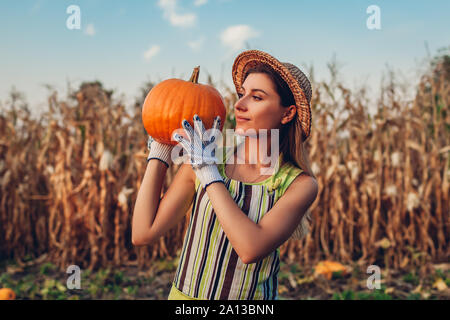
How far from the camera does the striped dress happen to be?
1.55 m

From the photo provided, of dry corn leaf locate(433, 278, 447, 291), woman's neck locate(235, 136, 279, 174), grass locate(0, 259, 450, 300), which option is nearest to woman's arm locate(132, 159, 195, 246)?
woman's neck locate(235, 136, 279, 174)

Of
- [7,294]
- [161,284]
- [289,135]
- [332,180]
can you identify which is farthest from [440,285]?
[7,294]

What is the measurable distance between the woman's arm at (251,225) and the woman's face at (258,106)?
0.32m

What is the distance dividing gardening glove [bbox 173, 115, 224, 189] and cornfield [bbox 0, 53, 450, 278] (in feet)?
11.0

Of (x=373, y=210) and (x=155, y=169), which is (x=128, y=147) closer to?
(x=373, y=210)

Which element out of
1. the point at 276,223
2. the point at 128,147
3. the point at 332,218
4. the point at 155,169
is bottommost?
the point at 332,218

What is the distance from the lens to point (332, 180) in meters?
5.03

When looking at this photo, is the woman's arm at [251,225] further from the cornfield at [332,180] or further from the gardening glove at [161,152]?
the cornfield at [332,180]

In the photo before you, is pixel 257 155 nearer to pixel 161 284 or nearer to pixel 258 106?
pixel 258 106

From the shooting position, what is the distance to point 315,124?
4.99 m

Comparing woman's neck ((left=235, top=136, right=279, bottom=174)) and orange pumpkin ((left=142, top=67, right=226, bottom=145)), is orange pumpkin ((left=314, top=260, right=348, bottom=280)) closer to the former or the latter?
woman's neck ((left=235, top=136, right=279, bottom=174))

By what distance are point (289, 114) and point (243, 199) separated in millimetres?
447
